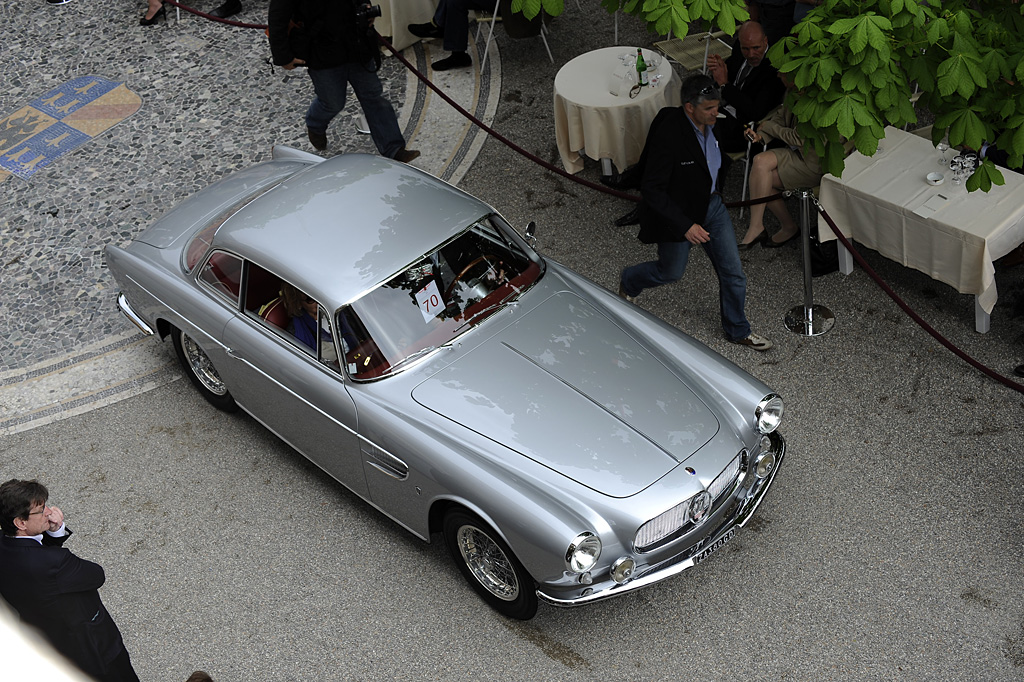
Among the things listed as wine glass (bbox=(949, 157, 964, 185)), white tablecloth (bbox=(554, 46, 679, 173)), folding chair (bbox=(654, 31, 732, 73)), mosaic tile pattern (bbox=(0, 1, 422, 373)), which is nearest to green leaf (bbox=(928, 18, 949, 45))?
wine glass (bbox=(949, 157, 964, 185))

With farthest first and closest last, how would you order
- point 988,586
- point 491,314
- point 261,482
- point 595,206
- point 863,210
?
point 595,206 < point 863,210 < point 261,482 < point 491,314 < point 988,586

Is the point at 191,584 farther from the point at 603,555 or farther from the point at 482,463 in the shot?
the point at 603,555

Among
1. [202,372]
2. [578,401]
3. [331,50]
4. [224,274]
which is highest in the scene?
[331,50]

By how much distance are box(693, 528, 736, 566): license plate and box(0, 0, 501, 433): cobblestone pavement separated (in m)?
4.02

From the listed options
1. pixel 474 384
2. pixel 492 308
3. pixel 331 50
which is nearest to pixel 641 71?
pixel 331 50

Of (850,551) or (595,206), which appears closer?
(850,551)

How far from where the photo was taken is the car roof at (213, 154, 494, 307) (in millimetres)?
5457

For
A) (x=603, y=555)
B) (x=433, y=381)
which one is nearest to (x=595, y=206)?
(x=433, y=381)

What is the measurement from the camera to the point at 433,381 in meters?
5.24

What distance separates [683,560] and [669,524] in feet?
0.80

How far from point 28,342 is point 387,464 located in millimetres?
3781

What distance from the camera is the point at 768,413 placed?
5.27 m

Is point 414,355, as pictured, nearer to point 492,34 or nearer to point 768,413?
point 768,413

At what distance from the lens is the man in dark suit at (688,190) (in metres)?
5.98
